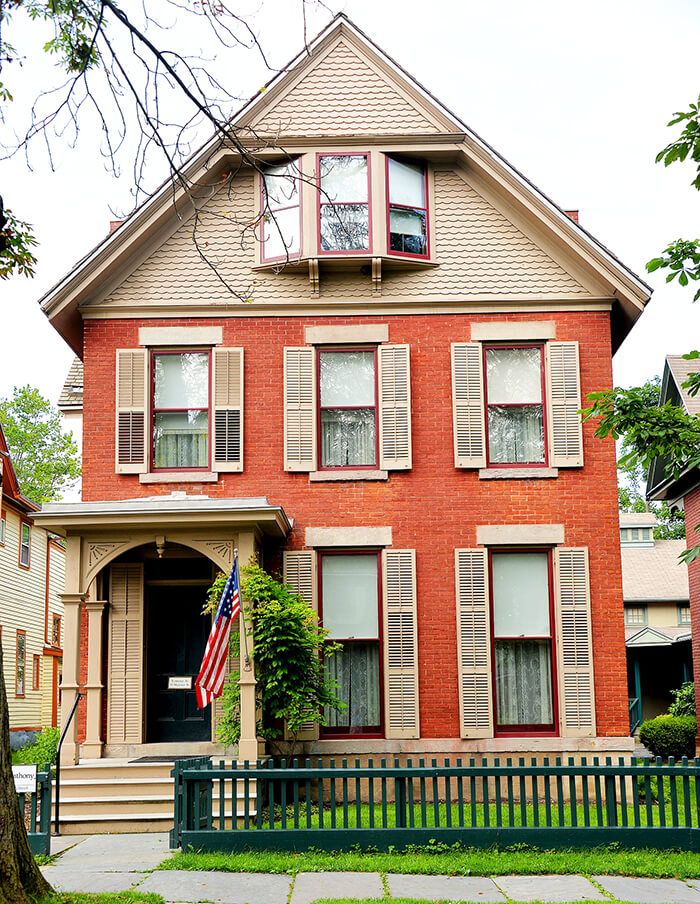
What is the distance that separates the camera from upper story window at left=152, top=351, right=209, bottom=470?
15641 mm

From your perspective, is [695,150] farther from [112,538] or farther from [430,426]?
[112,538]

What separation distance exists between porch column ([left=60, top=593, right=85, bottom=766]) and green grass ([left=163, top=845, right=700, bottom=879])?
3.52 m

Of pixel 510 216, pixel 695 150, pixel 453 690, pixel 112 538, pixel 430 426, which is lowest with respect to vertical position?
pixel 453 690

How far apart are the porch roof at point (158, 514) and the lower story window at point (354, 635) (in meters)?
1.94

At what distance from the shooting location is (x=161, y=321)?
15820 mm

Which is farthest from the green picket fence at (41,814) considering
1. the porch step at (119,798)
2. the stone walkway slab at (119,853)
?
the porch step at (119,798)

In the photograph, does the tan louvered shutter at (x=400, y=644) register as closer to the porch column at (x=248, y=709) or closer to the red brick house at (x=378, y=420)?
the red brick house at (x=378, y=420)

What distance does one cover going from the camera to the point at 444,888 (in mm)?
9148

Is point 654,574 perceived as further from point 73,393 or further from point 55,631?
point 73,393

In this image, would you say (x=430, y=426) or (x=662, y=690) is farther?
(x=662, y=690)

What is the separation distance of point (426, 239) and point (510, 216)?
4.47ft

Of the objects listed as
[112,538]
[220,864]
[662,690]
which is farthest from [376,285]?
[662,690]

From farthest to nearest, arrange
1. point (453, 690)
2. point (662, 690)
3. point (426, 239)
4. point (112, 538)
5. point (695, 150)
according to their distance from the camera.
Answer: point (662, 690)
point (426, 239)
point (453, 690)
point (112, 538)
point (695, 150)

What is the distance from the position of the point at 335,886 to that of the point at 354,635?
6.14 meters
